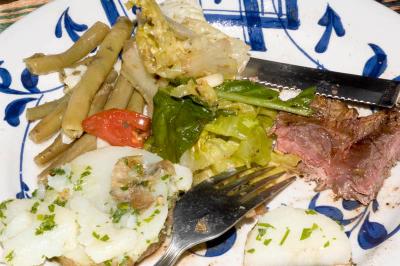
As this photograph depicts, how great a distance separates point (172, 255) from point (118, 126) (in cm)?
148

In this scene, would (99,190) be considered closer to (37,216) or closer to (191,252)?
(37,216)

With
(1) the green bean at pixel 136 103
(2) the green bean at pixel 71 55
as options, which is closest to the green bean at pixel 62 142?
(1) the green bean at pixel 136 103

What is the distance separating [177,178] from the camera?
473 centimetres

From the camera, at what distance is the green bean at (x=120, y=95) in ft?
18.0

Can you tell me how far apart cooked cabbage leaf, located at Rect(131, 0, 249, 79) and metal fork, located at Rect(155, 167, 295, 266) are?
1130mm

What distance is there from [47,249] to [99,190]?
0.65m

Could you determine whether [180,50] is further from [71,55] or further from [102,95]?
[71,55]

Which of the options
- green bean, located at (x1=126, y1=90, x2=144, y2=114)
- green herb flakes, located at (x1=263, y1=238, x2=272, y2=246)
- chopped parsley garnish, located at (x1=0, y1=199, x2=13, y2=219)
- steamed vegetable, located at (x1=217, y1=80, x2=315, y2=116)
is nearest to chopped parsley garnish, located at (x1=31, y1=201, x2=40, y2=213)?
chopped parsley garnish, located at (x1=0, y1=199, x2=13, y2=219)

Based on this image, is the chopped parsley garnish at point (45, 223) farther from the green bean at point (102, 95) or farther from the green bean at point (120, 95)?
the green bean at point (120, 95)

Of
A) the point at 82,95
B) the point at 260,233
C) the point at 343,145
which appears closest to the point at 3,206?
the point at 82,95

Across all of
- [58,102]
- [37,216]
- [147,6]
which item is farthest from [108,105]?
[37,216]

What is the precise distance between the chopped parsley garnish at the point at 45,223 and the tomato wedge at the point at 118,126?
1.14 m

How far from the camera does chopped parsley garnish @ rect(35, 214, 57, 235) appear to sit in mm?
4234

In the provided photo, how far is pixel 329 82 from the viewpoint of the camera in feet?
17.5
